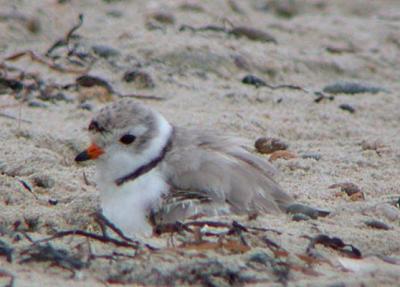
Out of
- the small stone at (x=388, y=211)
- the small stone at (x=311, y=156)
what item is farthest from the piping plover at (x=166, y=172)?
the small stone at (x=311, y=156)

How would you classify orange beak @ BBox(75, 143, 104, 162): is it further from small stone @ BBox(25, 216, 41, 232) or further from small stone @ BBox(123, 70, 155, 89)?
small stone @ BBox(123, 70, 155, 89)

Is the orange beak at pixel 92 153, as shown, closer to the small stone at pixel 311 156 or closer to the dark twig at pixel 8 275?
the small stone at pixel 311 156

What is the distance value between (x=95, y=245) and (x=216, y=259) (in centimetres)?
44

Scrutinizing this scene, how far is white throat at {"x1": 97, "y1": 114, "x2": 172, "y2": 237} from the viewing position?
395 cm

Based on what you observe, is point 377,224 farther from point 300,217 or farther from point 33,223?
point 33,223

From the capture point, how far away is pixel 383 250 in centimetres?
370

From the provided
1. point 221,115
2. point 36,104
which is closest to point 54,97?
point 36,104

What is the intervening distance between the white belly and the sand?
0.12 meters

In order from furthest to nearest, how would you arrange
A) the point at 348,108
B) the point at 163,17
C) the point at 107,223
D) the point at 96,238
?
the point at 163,17, the point at 348,108, the point at 107,223, the point at 96,238

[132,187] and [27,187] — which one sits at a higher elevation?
[132,187]

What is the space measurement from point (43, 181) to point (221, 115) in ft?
4.83

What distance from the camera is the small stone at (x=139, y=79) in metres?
6.30

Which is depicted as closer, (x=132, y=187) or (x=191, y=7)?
(x=132, y=187)

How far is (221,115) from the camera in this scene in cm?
578
